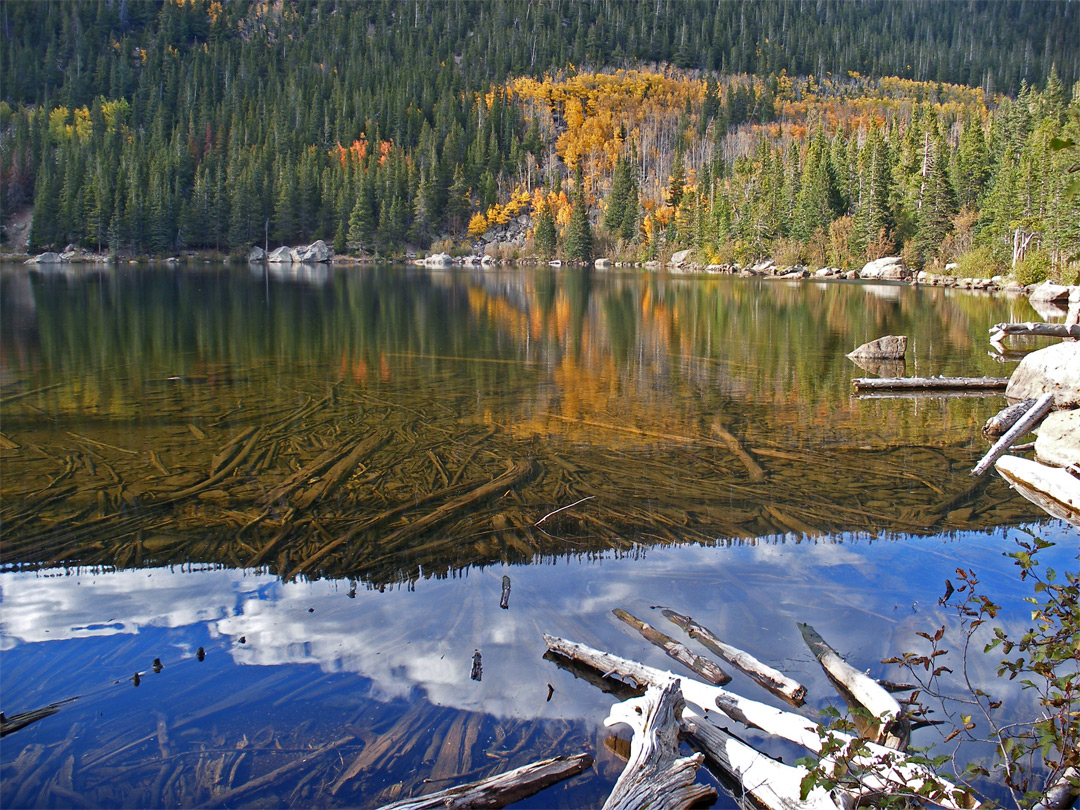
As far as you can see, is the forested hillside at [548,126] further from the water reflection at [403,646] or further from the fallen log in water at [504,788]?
the fallen log in water at [504,788]

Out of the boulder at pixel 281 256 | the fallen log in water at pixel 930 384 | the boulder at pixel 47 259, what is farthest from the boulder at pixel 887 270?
the boulder at pixel 47 259

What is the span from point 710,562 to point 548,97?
134438 millimetres

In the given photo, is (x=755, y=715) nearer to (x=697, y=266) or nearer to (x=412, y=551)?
(x=412, y=551)

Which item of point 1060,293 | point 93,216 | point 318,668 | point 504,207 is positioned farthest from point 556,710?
point 504,207

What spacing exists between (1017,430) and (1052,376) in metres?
2.92

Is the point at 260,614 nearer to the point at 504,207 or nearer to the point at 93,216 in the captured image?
the point at 93,216

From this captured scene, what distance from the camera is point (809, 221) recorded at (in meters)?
67.2

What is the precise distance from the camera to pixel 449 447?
10023mm

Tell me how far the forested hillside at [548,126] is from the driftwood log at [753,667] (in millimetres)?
40024

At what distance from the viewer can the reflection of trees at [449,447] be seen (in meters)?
7.24

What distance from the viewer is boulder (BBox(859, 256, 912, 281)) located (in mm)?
56062

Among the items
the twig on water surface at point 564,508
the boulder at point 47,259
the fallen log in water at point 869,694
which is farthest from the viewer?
the boulder at point 47,259

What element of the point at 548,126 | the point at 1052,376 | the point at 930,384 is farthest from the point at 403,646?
the point at 548,126

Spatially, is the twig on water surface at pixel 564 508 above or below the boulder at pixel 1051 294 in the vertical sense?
below
